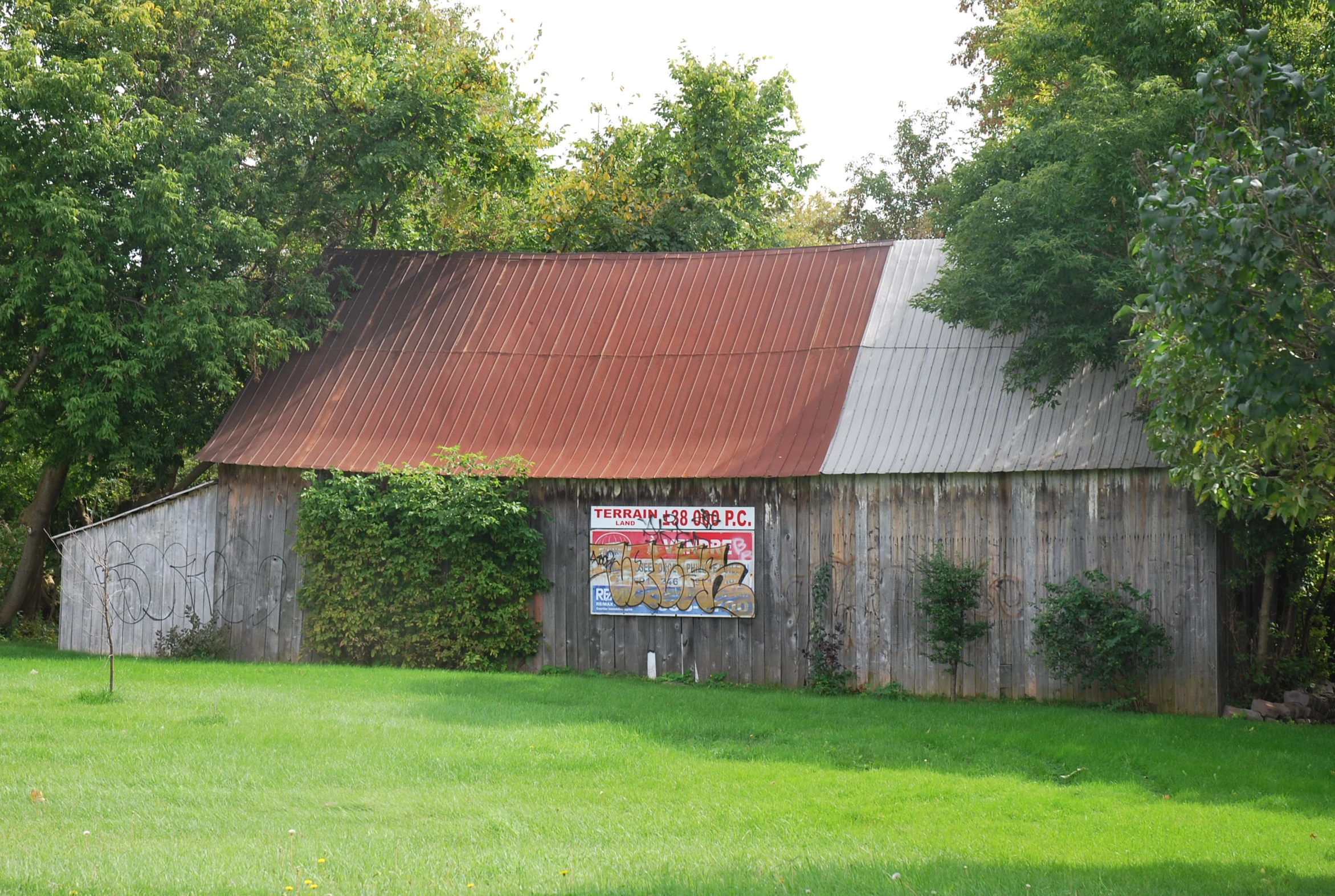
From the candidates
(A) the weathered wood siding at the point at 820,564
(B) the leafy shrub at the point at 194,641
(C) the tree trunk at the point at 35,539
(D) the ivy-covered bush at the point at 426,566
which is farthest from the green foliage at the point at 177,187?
(D) the ivy-covered bush at the point at 426,566

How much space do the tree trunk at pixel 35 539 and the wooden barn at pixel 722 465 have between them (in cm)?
291

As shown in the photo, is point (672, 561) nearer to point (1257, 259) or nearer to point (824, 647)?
point (824, 647)

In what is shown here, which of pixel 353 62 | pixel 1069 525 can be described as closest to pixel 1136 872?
pixel 1069 525

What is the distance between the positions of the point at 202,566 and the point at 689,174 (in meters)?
15.9

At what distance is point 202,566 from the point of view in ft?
62.0

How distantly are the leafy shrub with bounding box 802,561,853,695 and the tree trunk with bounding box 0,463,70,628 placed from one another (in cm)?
1350

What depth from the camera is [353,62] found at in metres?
21.3

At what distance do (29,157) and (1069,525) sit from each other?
15.8 meters

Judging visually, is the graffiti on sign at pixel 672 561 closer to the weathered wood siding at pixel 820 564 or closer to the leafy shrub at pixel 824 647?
the weathered wood siding at pixel 820 564

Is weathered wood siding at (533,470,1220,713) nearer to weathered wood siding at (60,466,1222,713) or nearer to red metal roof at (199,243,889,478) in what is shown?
weathered wood siding at (60,466,1222,713)

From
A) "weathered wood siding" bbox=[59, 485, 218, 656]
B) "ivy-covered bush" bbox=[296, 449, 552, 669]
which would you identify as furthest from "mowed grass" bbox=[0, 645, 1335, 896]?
"weathered wood siding" bbox=[59, 485, 218, 656]

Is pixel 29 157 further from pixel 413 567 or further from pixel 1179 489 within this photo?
pixel 1179 489

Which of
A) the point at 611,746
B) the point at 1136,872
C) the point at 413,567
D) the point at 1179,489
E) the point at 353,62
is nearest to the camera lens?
the point at 1136,872

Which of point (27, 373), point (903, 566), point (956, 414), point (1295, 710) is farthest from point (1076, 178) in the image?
point (27, 373)
